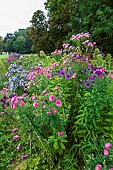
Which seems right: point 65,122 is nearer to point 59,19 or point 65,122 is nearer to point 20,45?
point 59,19

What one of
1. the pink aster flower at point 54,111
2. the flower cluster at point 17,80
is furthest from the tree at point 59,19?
the pink aster flower at point 54,111

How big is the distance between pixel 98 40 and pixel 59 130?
7.99 metres

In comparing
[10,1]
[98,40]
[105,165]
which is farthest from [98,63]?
[10,1]

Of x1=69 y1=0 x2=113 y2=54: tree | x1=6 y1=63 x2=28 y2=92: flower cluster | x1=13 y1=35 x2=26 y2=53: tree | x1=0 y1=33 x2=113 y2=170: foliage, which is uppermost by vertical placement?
x1=13 y1=35 x2=26 y2=53: tree

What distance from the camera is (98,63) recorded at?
3.62 metres

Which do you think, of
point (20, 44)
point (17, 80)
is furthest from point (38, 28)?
point (20, 44)

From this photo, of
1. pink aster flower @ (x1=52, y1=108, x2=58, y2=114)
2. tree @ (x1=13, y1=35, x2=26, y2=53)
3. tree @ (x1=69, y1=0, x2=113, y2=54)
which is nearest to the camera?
pink aster flower @ (x1=52, y1=108, x2=58, y2=114)

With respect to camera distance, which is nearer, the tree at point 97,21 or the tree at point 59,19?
the tree at point 97,21

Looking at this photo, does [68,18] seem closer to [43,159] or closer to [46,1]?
[46,1]

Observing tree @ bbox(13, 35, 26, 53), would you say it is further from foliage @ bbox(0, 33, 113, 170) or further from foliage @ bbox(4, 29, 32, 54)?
foliage @ bbox(0, 33, 113, 170)

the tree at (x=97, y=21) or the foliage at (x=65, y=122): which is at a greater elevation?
the tree at (x=97, y=21)

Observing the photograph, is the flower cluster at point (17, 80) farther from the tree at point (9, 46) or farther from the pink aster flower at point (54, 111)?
the tree at point (9, 46)

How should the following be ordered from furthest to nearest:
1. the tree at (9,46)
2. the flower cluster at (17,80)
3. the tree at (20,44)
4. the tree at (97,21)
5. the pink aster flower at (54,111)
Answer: the tree at (9,46) → the tree at (20,44) → the tree at (97,21) → the flower cluster at (17,80) → the pink aster flower at (54,111)

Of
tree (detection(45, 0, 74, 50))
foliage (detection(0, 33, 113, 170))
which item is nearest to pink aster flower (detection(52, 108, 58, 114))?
foliage (detection(0, 33, 113, 170))
